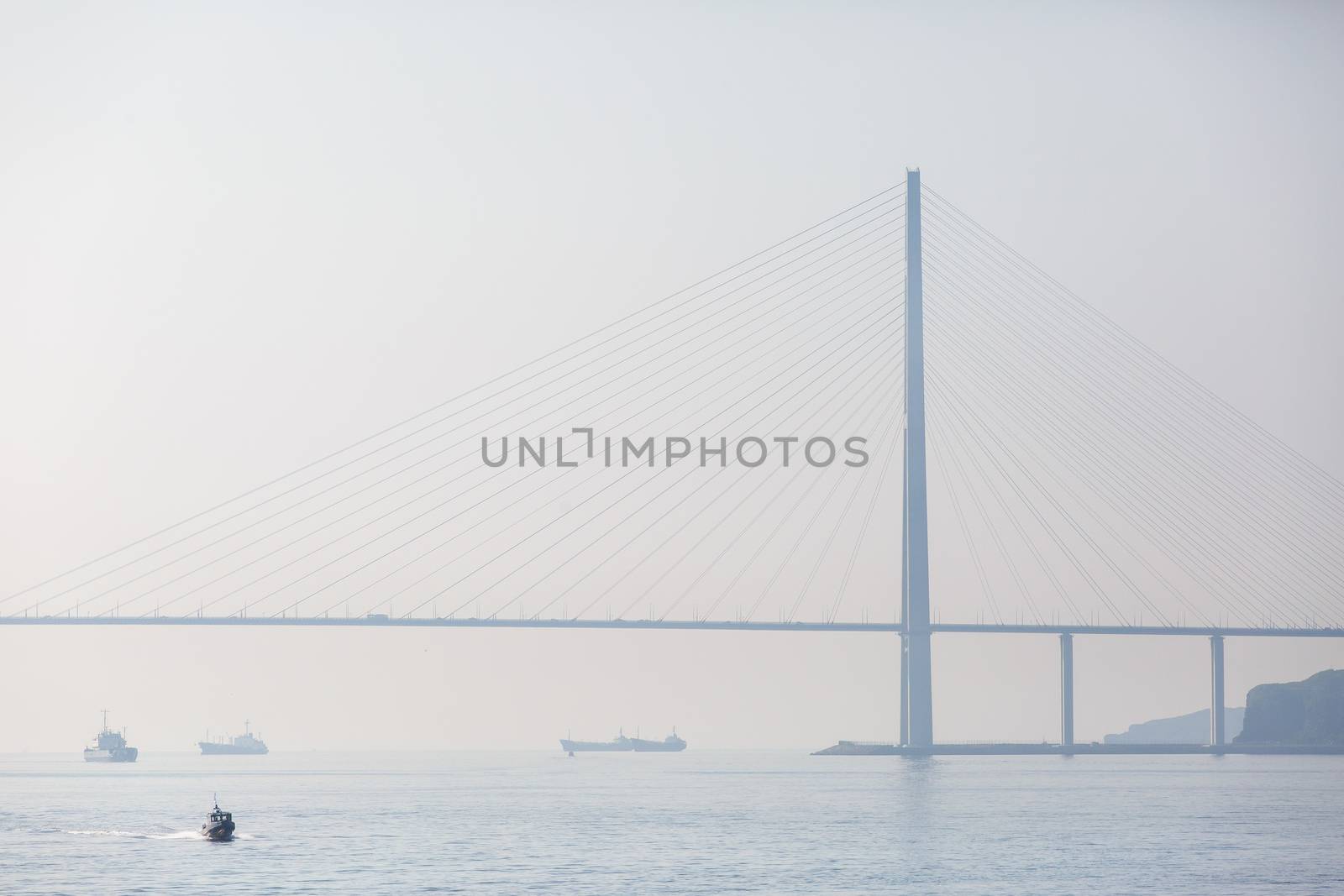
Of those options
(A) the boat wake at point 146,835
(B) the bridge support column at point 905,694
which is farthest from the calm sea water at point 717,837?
(B) the bridge support column at point 905,694

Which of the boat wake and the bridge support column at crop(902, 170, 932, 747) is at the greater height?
the bridge support column at crop(902, 170, 932, 747)

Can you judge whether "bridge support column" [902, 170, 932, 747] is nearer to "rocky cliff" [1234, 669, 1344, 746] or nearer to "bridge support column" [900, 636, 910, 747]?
"bridge support column" [900, 636, 910, 747]

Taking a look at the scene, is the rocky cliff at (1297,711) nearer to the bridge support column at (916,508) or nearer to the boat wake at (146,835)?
the bridge support column at (916,508)

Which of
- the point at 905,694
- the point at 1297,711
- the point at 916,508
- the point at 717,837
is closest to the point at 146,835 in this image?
the point at 717,837

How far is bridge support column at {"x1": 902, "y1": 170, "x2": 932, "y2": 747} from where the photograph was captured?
9725 centimetres

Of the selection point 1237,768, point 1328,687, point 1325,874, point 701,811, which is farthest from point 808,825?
point 1328,687

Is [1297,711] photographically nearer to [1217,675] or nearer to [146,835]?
[1217,675]

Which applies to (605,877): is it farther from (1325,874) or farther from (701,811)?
(701,811)

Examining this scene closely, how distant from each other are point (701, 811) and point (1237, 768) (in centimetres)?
5312

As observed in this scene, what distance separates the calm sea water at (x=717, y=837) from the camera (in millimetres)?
49562

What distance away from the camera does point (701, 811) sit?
75312mm

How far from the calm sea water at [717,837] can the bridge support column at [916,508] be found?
17.4 feet

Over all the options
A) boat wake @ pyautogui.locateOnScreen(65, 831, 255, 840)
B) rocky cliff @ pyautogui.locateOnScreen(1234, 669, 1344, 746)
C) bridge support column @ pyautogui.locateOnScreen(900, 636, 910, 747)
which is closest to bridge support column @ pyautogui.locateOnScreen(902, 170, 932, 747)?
bridge support column @ pyautogui.locateOnScreen(900, 636, 910, 747)

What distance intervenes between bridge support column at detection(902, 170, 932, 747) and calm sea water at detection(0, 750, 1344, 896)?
5294 millimetres
